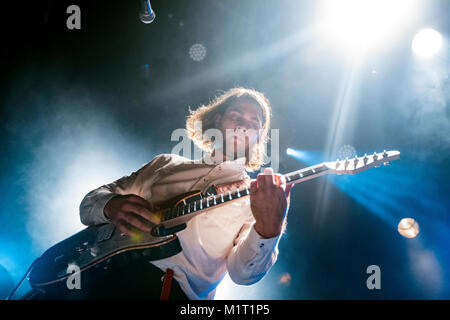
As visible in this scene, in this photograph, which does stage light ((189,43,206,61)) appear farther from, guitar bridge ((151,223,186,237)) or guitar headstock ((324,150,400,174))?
guitar bridge ((151,223,186,237))

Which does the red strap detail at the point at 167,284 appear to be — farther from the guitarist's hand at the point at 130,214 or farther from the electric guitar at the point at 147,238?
the guitarist's hand at the point at 130,214

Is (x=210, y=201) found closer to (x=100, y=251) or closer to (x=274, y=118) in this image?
(x=100, y=251)

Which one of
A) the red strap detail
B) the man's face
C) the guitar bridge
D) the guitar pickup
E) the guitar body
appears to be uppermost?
the man's face

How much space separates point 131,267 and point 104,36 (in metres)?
4.33

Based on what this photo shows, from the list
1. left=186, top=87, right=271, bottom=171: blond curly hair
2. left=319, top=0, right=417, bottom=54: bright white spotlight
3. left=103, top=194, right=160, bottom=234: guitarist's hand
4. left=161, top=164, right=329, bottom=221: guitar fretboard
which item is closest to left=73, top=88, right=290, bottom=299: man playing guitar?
left=103, top=194, right=160, bottom=234: guitarist's hand

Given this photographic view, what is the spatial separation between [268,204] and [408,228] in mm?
4178

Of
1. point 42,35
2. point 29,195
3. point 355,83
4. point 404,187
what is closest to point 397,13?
point 355,83

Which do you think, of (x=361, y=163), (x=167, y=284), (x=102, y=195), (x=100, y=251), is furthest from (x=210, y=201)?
(x=361, y=163)

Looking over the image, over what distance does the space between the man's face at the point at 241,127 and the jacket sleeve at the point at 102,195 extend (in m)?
0.86

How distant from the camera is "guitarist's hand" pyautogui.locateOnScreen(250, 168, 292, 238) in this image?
4.31 ft

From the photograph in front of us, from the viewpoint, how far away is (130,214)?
1.54 m

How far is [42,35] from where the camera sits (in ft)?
12.4

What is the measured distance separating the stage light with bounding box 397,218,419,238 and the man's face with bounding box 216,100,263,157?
362 cm

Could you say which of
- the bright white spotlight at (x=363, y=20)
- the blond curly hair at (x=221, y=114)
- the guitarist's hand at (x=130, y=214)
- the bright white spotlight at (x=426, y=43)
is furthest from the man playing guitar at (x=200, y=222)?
the bright white spotlight at (x=426, y=43)
